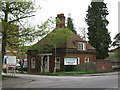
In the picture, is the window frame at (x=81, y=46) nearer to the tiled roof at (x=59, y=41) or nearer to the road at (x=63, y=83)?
the tiled roof at (x=59, y=41)

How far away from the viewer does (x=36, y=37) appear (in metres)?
31.6

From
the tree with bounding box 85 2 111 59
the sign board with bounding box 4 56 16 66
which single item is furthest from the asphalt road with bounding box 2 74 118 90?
the tree with bounding box 85 2 111 59

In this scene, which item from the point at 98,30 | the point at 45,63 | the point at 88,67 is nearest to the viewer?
the point at 88,67

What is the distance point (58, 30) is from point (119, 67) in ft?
59.4

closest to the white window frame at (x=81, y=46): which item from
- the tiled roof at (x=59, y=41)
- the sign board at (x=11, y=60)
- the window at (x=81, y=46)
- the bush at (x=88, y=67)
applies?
the window at (x=81, y=46)

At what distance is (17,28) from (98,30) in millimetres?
40188

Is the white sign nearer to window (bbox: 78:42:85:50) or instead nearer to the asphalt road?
window (bbox: 78:42:85:50)

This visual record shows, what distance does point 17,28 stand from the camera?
30469mm

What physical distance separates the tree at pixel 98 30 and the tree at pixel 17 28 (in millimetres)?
38775

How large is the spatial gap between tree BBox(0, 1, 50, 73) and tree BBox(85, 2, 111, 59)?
1527 inches

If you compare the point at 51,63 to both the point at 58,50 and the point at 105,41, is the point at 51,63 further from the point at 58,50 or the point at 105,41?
the point at 105,41

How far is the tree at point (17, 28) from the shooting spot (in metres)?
30.3

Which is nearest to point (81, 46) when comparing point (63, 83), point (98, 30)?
point (98, 30)

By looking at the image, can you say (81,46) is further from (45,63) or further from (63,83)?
(63,83)
